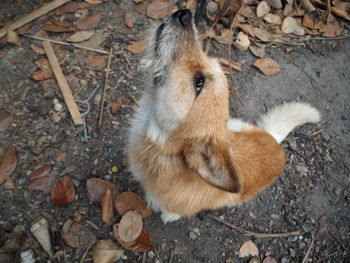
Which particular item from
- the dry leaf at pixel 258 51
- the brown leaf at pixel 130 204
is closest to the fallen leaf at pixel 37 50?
the brown leaf at pixel 130 204

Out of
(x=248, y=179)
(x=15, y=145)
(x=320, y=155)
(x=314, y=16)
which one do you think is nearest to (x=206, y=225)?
(x=248, y=179)

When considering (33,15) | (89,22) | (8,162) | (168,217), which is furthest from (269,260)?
(33,15)

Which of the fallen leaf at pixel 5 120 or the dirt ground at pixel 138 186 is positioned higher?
the fallen leaf at pixel 5 120

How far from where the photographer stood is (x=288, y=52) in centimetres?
405

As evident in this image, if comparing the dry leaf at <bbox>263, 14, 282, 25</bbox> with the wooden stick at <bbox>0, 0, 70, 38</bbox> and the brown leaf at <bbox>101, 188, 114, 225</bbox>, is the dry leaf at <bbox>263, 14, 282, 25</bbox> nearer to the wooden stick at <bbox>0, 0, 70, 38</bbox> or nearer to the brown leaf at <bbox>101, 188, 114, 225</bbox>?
the wooden stick at <bbox>0, 0, 70, 38</bbox>

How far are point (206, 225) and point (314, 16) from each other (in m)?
3.46

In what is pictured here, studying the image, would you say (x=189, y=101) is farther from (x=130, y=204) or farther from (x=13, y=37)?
(x=13, y=37)

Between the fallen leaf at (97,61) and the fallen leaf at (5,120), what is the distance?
1.09 metres

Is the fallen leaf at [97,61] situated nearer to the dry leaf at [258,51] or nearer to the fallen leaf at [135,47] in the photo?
the fallen leaf at [135,47]

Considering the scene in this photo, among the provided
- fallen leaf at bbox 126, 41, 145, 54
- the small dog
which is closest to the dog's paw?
the small dog

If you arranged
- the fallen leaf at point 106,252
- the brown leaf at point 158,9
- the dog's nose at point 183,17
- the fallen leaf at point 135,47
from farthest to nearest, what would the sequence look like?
the brown leaf at point 158,9 → the fallen leaf at point 135,47 → the fallen leaf at point 106,252 → the dog's nose at point 183,17

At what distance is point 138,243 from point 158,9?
3002 mm

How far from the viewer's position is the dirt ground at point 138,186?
112 inches

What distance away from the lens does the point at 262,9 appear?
411cm
